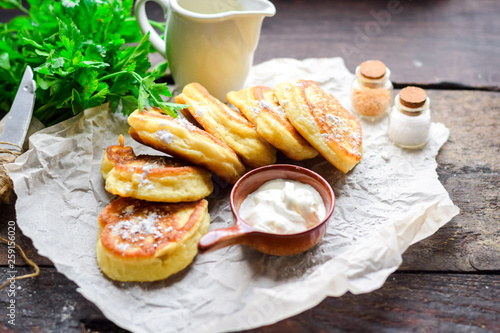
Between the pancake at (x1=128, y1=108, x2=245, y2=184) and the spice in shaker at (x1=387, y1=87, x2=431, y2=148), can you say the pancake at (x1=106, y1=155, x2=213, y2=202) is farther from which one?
the spice in shaker at (x1=387, y1=87, x2=431, y2=148)

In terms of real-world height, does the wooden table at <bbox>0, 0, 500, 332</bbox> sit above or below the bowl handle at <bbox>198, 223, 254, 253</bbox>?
below

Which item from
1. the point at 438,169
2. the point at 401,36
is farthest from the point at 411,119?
the point at 401,36

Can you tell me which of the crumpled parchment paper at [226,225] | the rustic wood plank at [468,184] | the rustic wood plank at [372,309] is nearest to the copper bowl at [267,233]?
the crumpled parchment paper at [226,225]

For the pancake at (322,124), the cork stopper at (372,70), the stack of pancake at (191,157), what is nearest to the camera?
the stack of pancake at (191,157)

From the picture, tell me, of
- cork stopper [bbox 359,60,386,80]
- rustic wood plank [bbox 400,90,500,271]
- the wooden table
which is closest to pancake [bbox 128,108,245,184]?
the wooden table

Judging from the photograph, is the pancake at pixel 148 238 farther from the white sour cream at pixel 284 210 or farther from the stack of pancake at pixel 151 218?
the white sour cream at pixel 284 210

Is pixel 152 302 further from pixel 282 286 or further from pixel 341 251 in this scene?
pixel 341 251

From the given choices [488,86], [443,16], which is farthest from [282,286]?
[443,16]

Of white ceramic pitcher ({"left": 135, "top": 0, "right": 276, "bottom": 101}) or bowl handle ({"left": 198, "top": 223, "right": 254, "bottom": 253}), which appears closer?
bowl handle ({"left": 198, "top": 223, "right": 254, "bottom": 253})
